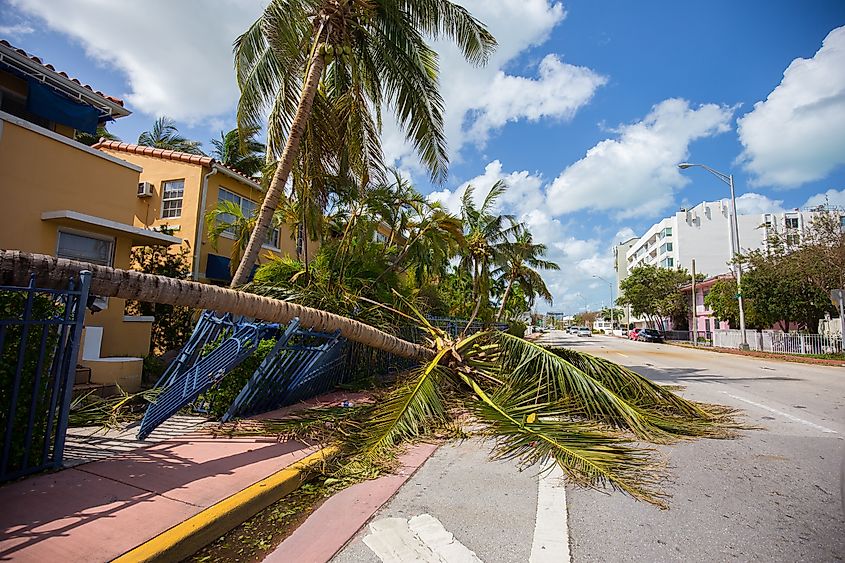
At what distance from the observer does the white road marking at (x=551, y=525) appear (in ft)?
9.84

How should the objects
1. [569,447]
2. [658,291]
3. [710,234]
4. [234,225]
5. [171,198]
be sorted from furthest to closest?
[710,234] < [658,291] < [171,198] < [234,225] < [569,447]

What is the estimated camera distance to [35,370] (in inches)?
155

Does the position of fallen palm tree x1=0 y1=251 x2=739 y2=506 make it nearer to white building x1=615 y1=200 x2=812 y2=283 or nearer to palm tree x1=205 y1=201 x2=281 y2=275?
palm tree x1=205 y1=201 x2=281 y2=275

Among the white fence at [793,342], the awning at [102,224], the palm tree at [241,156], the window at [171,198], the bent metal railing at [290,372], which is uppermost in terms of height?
the palm tree at [241,156]

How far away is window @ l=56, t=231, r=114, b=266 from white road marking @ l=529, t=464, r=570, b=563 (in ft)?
32.9

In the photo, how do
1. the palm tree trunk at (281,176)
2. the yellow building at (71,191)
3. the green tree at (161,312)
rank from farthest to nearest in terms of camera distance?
the green tree at (161,312)
the palm tree trunk at (281,176)
the yellow building at (71,191)

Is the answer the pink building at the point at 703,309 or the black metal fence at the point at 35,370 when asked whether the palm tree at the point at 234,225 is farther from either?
the pink building at the point at 703,309

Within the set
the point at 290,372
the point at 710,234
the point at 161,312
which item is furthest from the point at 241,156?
the point at 710,234

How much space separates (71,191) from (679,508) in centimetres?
1147

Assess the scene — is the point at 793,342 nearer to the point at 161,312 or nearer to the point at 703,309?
the point at 703,309

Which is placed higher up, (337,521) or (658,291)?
(658,291)

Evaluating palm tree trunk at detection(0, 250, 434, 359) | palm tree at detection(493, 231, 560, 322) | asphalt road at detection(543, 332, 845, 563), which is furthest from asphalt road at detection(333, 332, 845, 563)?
palm tree at detection(493, 231, 560, 322)

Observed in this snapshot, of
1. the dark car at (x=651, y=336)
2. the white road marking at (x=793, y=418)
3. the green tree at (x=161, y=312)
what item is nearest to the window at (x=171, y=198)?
the green tree at (x=161, y=312)

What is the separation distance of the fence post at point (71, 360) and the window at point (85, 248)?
6851mm
